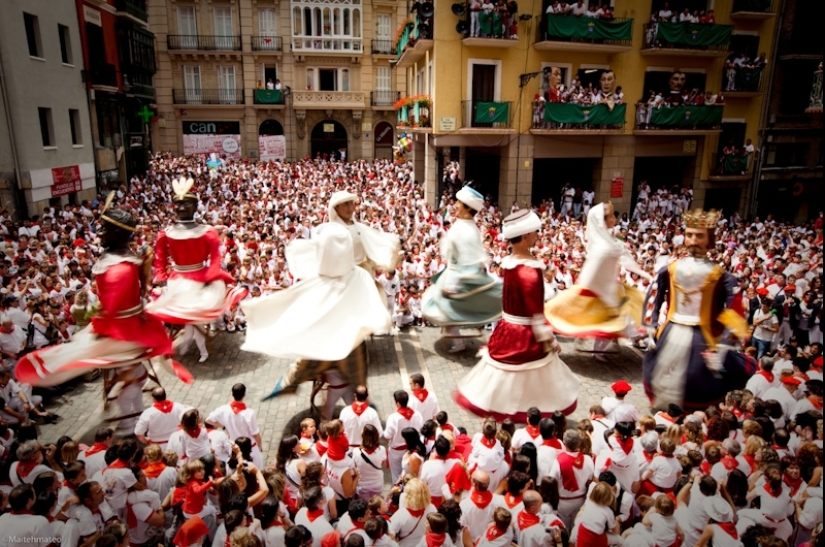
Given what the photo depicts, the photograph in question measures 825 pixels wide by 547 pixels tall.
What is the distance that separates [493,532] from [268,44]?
37.4m

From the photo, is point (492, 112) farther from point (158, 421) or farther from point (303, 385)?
point (158, 421)

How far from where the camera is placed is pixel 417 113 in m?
21.5

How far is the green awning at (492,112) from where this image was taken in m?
19.1

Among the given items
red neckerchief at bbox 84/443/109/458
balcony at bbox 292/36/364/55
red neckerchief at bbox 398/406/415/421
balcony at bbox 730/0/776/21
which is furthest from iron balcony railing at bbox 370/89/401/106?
red neckerchief at bbox 84/443/109/458

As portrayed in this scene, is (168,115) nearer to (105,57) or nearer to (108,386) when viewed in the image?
(105,57)

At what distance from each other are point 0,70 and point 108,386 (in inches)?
130

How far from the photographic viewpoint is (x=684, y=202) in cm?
2130

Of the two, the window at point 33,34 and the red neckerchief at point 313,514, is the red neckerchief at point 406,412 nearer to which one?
the red neckerchief at point 313,514

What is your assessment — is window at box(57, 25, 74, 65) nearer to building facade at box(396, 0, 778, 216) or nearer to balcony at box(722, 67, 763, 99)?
building facade at box(396, 0, 778, 216)

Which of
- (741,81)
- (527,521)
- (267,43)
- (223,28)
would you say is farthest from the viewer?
(267,43)

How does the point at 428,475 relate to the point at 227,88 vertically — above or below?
below

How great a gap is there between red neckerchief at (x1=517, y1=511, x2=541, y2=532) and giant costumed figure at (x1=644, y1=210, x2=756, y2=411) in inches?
107

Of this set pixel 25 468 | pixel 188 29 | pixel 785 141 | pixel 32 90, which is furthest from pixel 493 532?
pixel 188 29

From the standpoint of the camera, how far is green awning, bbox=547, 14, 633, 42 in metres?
18.8
